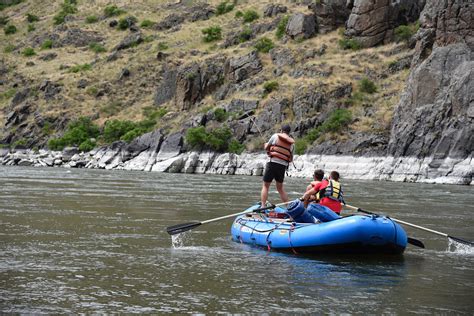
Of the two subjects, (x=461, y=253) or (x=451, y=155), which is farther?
(x=451, y=155)

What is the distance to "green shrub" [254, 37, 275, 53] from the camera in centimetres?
7138

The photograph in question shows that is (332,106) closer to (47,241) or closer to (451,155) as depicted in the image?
(451,155)

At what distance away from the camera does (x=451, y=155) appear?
41.9 m

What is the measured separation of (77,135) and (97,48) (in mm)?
30905

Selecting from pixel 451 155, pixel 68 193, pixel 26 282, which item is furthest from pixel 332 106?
pixel 26 282

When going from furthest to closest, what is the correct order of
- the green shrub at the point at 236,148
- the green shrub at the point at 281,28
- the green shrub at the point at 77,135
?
the green shrub at the point at 281,28, the green shrub at the point at 77,135, the green shrub at the point at 236,148

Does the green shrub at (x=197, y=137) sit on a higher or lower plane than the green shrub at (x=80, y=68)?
lower

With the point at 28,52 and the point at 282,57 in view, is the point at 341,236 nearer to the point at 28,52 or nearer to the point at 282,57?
the point at 282,57

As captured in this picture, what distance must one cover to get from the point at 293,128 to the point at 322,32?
19.3m

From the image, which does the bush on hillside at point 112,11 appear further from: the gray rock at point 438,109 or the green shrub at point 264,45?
the gray rock at point 438,109

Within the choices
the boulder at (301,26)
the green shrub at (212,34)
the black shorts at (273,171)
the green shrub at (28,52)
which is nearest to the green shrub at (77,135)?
the green shrub at (212,34)

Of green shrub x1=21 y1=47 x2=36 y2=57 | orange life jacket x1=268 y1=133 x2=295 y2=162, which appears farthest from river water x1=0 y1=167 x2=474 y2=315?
green shrub x1=21 y1=47 x2=36 y2=57

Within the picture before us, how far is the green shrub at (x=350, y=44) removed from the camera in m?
67.4

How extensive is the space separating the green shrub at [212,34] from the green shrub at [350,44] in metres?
22.2
